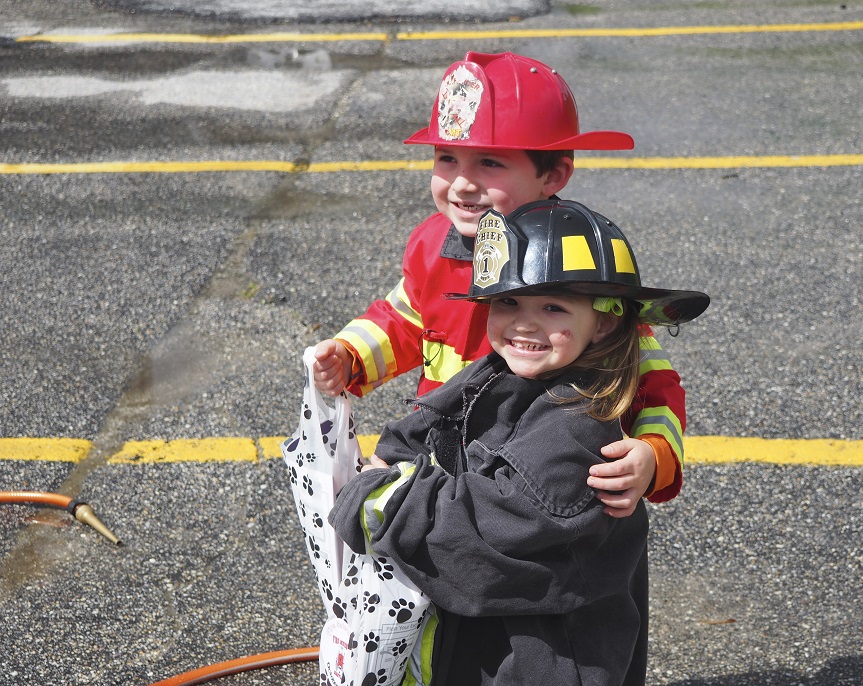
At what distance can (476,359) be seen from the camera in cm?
220

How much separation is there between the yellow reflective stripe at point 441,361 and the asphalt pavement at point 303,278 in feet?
4.30

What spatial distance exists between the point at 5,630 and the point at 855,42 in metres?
7.88

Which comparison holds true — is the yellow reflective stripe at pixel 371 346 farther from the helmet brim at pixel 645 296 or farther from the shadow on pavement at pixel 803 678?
the shadow on pavement at pixel 803 678

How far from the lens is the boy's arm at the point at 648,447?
1.82 m

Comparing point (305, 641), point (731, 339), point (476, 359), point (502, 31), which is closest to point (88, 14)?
point (502, 31)

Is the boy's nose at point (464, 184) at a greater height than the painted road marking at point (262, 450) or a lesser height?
greater

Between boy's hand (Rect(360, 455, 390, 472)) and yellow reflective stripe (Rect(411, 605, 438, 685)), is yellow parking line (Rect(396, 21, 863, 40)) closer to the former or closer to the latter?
boy's hand (Rect(360, 455, 390, 472))

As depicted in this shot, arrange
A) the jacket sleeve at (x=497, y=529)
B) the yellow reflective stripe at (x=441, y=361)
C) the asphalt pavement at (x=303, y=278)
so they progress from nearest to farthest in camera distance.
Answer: the jacket sleeve at (x=497, y=529)
the yellow reflective stripe at (x=441, y=361)
the asphalt pavement at (x=303, y=278)

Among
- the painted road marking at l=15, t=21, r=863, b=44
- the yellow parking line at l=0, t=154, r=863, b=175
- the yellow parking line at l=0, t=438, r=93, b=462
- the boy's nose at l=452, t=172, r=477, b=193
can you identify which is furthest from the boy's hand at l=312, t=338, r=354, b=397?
the painted road marking at l=15, t=21, r=863, b=44

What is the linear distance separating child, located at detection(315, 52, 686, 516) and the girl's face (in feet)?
0.66

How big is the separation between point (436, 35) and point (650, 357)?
7.44 m

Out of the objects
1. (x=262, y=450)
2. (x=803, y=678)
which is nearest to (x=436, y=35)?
(x=262, y=450)

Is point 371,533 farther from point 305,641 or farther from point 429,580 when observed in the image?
point 305,641

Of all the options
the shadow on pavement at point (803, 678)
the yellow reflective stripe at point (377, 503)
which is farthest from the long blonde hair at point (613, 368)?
the shadow on pavement at point (803, 678)
